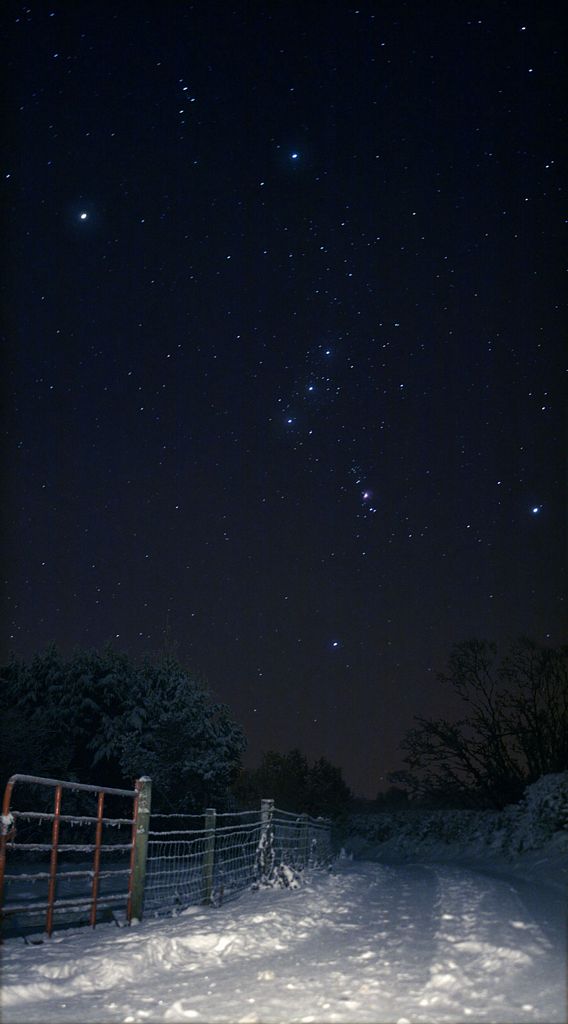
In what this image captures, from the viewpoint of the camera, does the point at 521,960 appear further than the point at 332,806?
No

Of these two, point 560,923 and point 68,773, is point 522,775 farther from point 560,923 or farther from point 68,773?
point 560,923

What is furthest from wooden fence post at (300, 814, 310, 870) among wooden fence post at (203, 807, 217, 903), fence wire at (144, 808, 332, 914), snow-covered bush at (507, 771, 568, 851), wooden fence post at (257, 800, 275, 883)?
snow-covered bush at (507, 771, 568, 851)

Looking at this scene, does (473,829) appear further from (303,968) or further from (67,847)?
(303,968)

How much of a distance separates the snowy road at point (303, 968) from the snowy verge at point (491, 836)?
6.64m

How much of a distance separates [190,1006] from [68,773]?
21.1 m

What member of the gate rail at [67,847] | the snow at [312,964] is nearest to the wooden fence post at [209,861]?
the snow at [312,964]

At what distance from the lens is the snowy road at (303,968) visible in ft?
14.7

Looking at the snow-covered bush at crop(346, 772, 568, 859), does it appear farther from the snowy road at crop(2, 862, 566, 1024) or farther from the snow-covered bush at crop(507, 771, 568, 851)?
the snowy road at crop(2, 862, 566, 1024)

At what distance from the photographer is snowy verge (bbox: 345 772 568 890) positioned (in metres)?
18.9

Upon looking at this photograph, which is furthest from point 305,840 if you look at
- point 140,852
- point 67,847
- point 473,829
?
point 473,829

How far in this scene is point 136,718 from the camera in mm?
25562

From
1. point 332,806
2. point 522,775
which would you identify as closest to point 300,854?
point 522,775

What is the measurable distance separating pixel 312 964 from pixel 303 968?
0.15 meters

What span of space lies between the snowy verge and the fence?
15.6 ft
